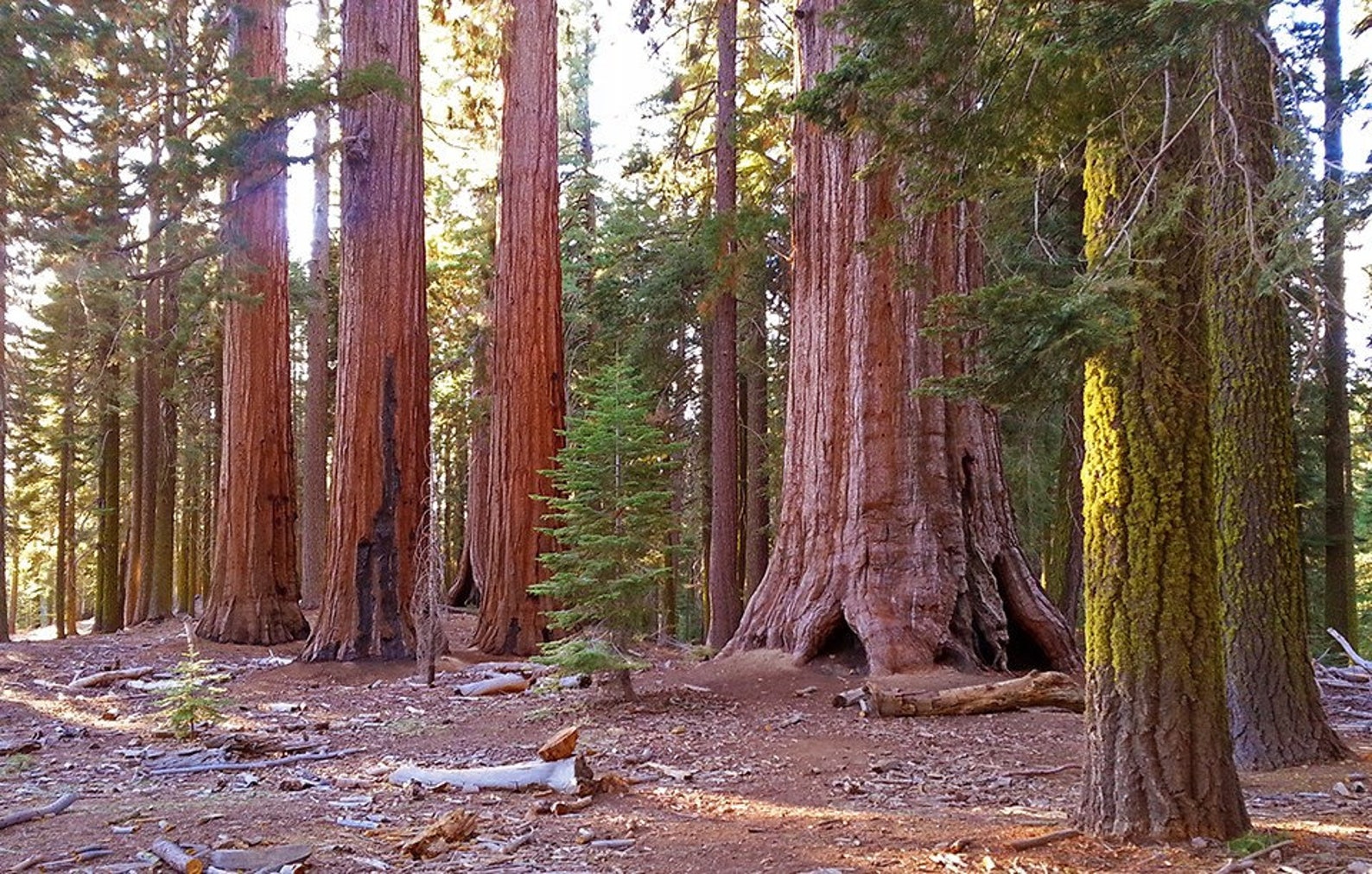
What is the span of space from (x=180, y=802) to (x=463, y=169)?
63.0 ft

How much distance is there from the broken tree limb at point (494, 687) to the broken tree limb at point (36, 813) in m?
4.26

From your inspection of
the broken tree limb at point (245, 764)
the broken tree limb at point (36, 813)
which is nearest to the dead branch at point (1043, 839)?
the broken tree limb at point (245, 764)

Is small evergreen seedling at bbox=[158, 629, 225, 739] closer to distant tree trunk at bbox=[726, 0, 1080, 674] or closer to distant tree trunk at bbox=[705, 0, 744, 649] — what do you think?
distant tree trunk at bbox=[726, 0, 1080, 674]

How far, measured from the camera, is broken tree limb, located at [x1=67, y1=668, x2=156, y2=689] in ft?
36.4

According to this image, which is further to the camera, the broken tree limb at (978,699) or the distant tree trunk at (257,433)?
the distant tree trunk at (257,433)

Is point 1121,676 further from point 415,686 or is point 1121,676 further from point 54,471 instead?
point 54,471

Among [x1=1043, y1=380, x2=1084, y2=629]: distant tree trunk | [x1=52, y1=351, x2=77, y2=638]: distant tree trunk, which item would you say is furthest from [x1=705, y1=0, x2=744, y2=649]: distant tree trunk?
[x1=52, y1=351, x2=77, y2=638]: distant tree trunk

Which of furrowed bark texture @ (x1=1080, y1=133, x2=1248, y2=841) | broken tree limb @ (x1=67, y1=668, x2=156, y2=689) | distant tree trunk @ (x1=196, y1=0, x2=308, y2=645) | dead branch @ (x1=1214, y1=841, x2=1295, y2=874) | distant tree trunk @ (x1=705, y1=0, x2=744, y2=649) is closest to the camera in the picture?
dead branch @ (x1=1214, y1=841, x2=1295, y2=874)

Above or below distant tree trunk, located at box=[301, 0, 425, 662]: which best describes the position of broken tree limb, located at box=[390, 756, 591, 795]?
below

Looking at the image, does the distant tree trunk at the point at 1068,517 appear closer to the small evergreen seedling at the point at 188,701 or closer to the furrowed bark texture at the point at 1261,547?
the furrowed bark texture at the point at 1261,547

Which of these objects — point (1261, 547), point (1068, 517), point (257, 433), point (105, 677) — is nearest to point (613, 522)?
point (1261, 547)

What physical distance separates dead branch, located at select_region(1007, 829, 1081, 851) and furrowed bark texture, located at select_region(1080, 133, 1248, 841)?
112 millimetres

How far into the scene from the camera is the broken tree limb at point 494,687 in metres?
9.97

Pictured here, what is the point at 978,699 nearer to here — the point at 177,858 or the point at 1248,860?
the point at 1248,860
